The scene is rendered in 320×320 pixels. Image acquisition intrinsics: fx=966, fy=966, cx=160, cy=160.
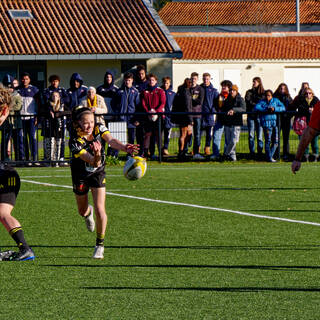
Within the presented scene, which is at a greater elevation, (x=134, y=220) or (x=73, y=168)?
(x=73, y=168)

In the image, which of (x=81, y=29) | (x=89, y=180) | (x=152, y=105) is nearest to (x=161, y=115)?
(x=152, y=105)

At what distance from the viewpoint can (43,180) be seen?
18578mm

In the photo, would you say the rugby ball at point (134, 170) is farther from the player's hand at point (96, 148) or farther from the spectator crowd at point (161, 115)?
the spectator crowd at point (161, 115)

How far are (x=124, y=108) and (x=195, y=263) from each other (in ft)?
44.1

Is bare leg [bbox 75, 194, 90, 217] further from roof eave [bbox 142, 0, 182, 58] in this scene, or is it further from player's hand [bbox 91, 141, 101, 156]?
roof eave [bbox 142, 0, 182, 58]

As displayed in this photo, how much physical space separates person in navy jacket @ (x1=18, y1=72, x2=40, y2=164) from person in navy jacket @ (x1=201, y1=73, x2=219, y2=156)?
3889 mm

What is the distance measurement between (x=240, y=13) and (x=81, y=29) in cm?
5270

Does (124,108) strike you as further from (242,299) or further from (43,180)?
(242,299)

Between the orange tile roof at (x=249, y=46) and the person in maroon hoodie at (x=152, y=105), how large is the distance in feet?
120

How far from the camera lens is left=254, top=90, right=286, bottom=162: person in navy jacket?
2195 centimetres

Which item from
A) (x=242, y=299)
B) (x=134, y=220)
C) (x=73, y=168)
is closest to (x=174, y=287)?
(x=242, y=299)

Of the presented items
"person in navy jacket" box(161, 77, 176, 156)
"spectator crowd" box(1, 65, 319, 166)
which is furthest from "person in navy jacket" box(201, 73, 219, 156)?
"person in navy jacket" box(161, 77, 176, 156)

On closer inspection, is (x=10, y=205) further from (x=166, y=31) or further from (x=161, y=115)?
(x=166, y=31)

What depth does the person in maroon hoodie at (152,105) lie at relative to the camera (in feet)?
71.7
